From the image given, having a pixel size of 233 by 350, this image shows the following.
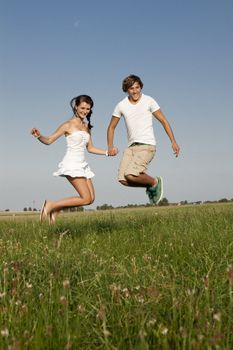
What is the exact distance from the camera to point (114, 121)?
32.2 feet

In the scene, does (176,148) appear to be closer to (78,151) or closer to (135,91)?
(135,91)

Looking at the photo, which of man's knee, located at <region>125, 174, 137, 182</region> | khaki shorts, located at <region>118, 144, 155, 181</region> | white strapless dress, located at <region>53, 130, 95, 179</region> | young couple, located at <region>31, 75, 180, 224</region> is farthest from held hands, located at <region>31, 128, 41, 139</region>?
man's knee, located at <region>125, 174, 137, 182</region>

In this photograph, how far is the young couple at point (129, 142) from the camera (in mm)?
9391

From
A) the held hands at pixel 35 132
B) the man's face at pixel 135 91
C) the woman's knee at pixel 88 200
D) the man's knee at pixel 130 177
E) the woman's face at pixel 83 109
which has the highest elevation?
the man's face at pixel 135 91

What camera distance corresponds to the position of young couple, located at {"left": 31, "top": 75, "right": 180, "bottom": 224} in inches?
370

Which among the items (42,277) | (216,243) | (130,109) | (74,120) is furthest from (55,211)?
(42,277)

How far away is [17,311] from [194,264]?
232 centimetres

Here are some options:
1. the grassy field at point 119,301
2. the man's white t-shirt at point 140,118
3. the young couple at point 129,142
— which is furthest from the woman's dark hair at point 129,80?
the grassy field at point 119,301

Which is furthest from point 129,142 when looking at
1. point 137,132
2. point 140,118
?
point 140,118

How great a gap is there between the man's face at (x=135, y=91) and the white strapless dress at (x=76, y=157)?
130 centimetres

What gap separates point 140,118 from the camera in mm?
9484

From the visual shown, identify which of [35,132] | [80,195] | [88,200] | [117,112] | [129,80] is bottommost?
[88,200]

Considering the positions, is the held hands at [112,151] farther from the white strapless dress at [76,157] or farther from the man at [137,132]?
the white strapless dress at [76,157]

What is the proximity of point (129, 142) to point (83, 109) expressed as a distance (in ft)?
4.37
